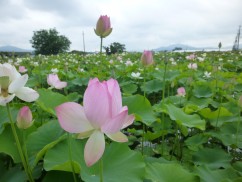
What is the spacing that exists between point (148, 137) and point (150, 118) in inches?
7.7

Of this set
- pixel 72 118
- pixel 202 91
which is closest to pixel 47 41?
pixel 202 91

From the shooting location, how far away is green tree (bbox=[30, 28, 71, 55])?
27.7 meters

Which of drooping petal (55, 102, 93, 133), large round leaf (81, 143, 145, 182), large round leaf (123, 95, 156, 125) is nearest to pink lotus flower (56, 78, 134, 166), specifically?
drooping petal (55, 102, 93, 133)

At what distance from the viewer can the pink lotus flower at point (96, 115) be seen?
447mm

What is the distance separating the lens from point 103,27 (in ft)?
3.16

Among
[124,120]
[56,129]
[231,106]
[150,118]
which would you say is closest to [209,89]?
[231,106]

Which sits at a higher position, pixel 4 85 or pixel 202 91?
pixel 4 85

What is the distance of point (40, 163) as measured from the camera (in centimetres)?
86

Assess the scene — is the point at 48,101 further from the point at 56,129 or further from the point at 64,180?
the point at 64,180

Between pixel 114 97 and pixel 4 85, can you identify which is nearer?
pixel 114 97

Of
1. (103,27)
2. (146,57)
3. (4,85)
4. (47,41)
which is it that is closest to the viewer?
(4,85)

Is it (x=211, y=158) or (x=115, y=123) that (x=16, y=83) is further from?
(x=211, y=158)

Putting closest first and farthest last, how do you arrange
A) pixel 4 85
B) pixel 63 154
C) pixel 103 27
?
1. pixel 4 85
2. pixel 63 154
3. pixel 103 27

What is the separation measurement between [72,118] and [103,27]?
1.86 ft
